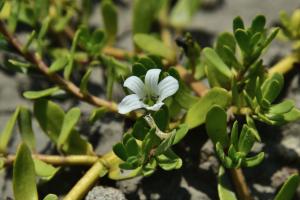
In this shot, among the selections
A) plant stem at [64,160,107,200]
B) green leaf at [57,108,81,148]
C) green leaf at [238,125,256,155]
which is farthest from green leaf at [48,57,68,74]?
green leaf at [238,125,256,155]

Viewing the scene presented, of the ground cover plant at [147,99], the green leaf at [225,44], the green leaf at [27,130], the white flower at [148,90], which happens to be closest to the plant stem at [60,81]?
the ground cover plant at [147,99]

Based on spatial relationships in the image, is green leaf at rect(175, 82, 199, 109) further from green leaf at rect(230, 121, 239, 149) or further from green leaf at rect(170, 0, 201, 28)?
green leaf at rect(170, 0, 201, 28)

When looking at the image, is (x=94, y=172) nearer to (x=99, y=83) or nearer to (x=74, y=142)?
(x=74, y=142)

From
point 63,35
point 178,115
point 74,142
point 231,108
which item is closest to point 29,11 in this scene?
point 63,35

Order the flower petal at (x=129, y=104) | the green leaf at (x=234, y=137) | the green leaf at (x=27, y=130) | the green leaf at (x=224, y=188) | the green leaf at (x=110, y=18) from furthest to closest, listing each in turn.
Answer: the green leaf at (x=110, y=18), the green leaf at (x=27, y=130), the green leaf at (x=224, y=188), the green leaf at (x=234, y=137), the flower petal at (x=129, y=104)

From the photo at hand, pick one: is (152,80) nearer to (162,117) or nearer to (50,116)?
(162,117)

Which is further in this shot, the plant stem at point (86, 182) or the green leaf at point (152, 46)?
the green leaf at point (152, 46)

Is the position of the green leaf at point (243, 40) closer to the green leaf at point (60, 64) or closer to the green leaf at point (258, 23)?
the green leaf at point (258, 23)

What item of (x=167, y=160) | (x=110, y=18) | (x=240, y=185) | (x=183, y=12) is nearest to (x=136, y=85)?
(x=167, y=160)
